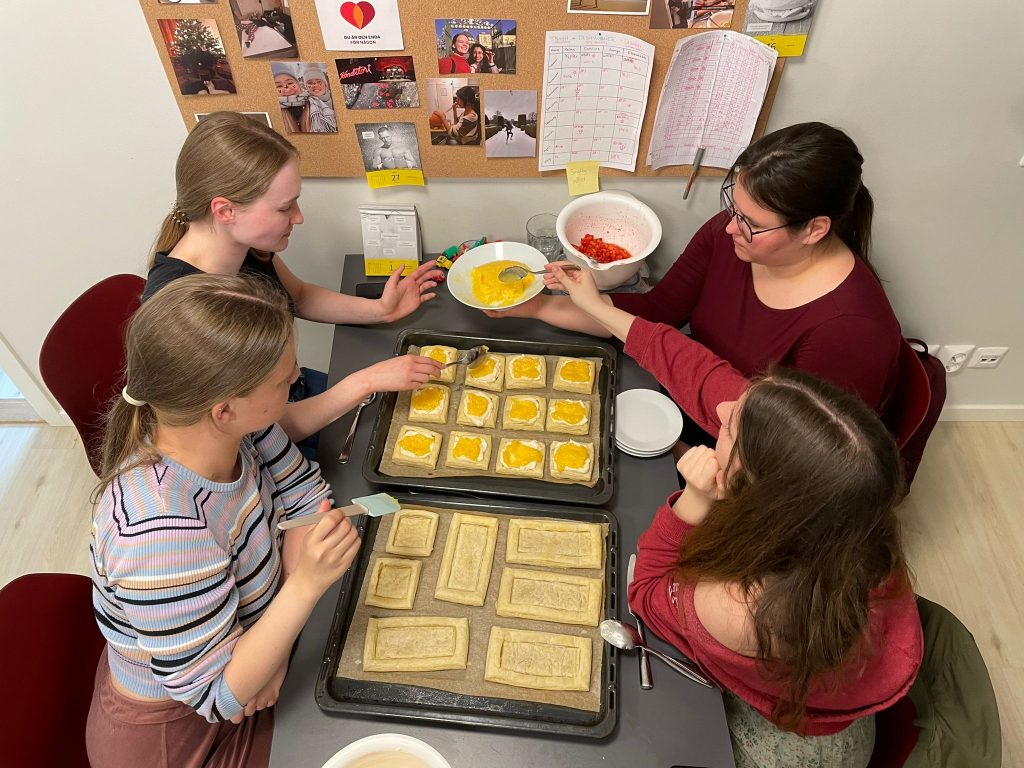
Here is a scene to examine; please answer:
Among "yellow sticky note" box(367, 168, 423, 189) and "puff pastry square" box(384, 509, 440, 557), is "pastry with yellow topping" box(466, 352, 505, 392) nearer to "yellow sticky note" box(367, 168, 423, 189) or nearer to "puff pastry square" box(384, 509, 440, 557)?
"puff pastry square" box(384, 509, 440, 557)

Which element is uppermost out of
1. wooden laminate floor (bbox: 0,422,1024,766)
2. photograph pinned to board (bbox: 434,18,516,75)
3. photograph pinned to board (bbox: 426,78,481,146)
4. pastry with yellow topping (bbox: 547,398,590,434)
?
photograph pinned to board (bbox: 434,18,516,75)

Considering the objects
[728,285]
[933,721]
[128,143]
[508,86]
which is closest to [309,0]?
→ [508,86]

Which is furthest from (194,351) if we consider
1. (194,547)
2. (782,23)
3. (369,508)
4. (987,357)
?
(987,357)

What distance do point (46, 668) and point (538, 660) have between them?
3.34ft

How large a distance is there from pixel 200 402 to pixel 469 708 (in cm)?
81

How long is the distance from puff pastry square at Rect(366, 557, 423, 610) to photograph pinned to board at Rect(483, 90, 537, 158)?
4.45 feet

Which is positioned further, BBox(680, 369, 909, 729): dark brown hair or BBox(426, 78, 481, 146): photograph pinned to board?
BBox(426, 78, 481, 146): photograph pinned to board

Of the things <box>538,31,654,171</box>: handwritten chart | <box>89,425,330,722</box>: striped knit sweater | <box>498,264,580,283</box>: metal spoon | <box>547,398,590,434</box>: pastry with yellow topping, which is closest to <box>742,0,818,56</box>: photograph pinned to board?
<box>538,31,654,171</box>: handwritten chart

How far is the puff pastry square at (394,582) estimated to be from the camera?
146 centimetres

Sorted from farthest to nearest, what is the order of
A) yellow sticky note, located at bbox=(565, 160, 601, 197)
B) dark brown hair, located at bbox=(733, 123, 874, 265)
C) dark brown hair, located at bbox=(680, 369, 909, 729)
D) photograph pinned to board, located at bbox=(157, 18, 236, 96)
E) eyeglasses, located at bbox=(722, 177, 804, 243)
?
yellow sticky note, located at bbox=(565, 160, 601, 197)
photograph pinned to board, located at bbox=(157, 18, 236, 96)
eyeglasses, located at bbox=(722, 177, 804, 243)
dark brown hair, located at bbox=(733, 123, 874, 265)
dark brown hair, located at bbox=(680, 369, 909, 729)

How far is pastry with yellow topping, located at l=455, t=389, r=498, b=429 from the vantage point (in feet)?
6.03

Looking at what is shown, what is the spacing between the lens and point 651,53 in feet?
6.17

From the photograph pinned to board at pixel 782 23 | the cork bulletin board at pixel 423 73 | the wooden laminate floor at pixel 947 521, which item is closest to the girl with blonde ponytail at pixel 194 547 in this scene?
the cork bulletin board at pixel 423 73

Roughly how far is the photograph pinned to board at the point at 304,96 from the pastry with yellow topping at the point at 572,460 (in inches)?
49.8
